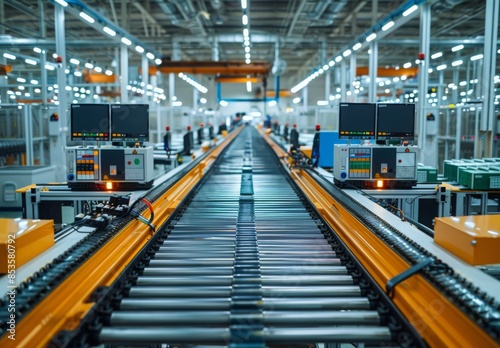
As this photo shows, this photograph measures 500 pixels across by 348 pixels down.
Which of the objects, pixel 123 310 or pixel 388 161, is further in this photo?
pixel 388 161

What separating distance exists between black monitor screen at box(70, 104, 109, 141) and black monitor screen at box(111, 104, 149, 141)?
10cm

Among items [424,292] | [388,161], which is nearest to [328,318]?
[424,292]

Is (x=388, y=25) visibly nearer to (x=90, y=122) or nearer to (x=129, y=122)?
(x=129, y=122)

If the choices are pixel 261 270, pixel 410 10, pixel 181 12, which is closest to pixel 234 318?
pixel 261 270

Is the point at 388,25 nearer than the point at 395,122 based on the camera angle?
No

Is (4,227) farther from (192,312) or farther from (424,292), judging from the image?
(424,292)

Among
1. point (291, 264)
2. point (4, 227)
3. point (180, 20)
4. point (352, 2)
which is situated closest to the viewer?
point (4, 227)

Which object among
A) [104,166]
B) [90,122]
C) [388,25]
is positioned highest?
[388,25]

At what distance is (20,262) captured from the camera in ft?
8.65

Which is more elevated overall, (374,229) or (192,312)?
(374,229)

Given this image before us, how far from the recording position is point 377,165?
588 centimetres

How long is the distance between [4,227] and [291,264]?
1.91m

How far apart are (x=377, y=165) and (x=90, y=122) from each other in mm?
3715

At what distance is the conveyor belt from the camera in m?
2.26
